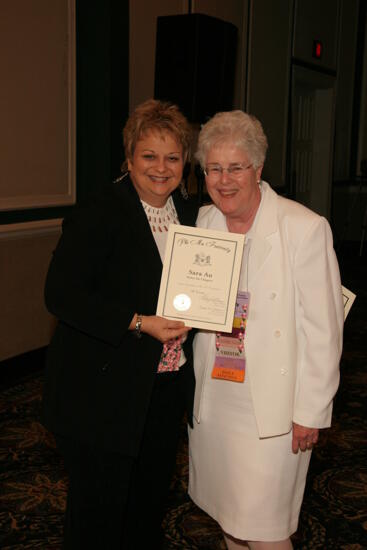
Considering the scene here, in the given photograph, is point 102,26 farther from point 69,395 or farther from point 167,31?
point 69,395

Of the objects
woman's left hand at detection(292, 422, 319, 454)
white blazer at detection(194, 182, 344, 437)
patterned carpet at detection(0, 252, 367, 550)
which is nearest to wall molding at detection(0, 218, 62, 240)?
patterned carpet at detection(0, 252, 367, 550)

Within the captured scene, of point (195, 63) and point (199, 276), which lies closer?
point (199, 276)

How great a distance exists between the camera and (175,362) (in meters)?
2.01

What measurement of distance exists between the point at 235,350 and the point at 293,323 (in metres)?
0.19

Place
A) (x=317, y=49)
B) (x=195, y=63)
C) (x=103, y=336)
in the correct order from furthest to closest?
(x=317, y=49) → (x=195, y=63) → (x=103, y=336)

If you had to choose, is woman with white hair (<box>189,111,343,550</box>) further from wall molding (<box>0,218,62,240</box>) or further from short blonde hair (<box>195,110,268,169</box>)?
wall molding (<box>0,218,62,240</box>)

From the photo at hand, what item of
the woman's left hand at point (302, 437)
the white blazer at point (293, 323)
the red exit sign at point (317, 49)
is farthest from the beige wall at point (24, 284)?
the red exit sign at point (317, 49)

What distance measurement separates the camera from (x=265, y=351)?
73.4 inches

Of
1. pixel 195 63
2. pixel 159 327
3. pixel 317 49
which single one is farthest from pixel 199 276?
pixel 317 49

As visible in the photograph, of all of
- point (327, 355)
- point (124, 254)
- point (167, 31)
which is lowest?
point (327, 355)

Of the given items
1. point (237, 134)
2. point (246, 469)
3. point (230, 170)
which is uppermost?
point (237, 134)

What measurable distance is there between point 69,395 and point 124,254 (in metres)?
0.44

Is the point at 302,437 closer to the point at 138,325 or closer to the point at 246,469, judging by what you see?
the point at 246,469

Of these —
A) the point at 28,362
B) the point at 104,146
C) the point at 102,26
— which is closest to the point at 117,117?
the point at 104,146
